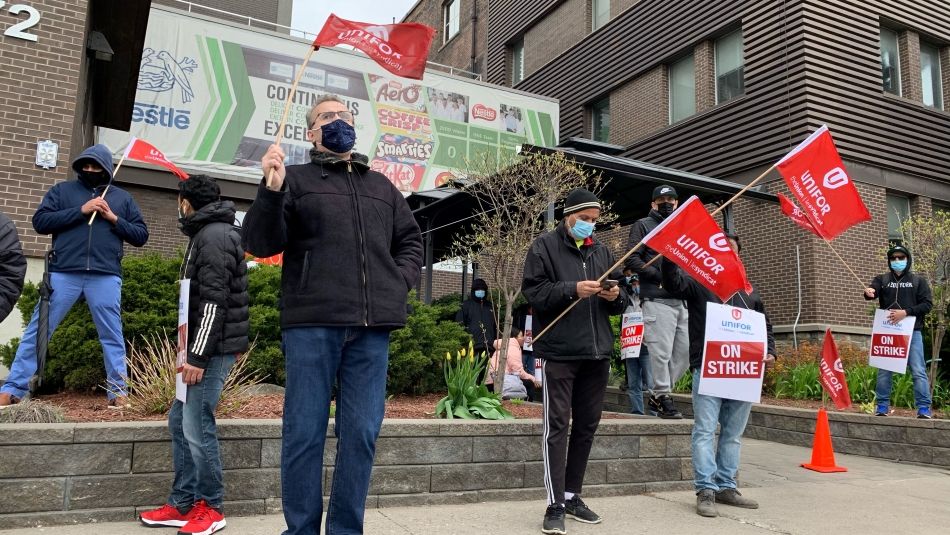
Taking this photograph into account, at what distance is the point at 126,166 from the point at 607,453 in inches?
588

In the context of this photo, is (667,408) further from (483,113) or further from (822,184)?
(483,113)

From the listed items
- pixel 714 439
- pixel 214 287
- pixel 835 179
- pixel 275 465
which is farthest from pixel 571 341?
pixel 835 179

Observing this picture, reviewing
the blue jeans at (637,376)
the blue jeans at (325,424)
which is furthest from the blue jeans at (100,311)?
the blue jeans at (637,376)

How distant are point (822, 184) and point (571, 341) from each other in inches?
113

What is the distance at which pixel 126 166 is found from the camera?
1652cm

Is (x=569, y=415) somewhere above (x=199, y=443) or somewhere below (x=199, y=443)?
above

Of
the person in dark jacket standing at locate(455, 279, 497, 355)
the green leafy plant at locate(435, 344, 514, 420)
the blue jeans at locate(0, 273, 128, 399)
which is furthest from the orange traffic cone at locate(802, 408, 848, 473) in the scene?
the blue jeans at locate(0, 273, 128, 399)

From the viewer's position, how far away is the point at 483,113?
21.3m

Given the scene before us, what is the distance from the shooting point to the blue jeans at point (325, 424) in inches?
115

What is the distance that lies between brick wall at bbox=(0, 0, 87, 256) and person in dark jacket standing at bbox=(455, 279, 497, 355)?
5.20 metres

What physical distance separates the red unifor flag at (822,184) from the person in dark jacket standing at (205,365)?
4206 mm

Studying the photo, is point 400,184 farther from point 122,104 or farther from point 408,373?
point 408,373

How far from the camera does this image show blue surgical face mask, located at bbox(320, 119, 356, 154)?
3.16 metres

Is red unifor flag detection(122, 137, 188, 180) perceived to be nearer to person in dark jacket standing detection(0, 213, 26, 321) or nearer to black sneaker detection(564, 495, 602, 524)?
person in dark jacket standing detection(0, 213, 26, 321)
